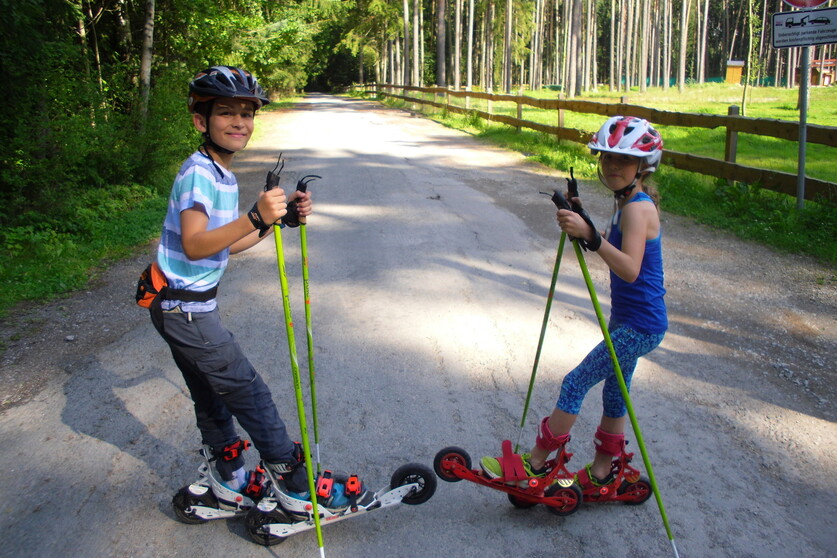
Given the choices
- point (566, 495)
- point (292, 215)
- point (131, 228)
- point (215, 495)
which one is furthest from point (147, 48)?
point (566, 495)

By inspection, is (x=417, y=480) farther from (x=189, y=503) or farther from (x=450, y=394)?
(x=450, y=394)

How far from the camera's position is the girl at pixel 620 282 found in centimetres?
275

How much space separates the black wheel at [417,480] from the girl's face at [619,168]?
162 centimetres

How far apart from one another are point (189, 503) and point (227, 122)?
1.80 m

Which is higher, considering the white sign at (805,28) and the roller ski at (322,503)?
the white sign at (805,28)

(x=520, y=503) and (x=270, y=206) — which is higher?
(x=270, y=206)

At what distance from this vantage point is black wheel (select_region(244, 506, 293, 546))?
2.97m

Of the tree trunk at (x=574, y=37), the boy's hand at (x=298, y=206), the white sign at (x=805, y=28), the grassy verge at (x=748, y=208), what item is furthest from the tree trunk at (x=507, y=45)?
the boy's hand at (x=298, y=206)

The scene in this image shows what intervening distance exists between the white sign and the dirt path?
2504mm

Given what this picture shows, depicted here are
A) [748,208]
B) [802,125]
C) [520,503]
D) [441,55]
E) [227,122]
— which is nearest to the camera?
[227,122]

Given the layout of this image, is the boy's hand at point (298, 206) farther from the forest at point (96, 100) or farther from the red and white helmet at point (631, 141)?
the forest at point (96, 100)

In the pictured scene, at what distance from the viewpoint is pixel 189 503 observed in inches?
122

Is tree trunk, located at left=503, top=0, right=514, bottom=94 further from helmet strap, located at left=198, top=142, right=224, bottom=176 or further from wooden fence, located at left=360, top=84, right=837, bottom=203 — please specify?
helmet strap, located at left=198, top=142, right=224, bottom=176

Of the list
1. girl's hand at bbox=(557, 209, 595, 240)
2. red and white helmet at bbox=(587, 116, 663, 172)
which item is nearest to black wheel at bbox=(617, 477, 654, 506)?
girl's hand at bbox=(557, 209, 595, 240)
